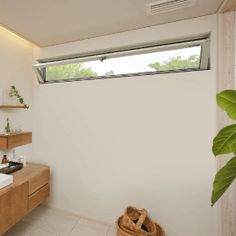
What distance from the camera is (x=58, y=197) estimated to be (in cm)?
219

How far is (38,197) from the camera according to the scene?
1.84 meters

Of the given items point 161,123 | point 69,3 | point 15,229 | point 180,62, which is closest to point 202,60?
point 180,62

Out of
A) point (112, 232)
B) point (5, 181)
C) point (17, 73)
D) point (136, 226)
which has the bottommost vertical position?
point (112, 232)

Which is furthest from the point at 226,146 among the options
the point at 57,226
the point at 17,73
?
the point at 17,73

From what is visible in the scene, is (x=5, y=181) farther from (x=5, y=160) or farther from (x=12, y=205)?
(x=5, y=160)

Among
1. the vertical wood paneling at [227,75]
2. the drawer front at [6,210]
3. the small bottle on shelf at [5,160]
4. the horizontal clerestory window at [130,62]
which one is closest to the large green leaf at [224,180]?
the vertical wood paneling at [227,75]

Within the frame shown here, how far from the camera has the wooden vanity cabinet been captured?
1.41m

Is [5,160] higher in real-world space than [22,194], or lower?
higher

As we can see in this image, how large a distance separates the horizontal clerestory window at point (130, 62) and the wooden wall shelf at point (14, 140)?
2.62 ft

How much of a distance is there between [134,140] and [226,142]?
3.62ft

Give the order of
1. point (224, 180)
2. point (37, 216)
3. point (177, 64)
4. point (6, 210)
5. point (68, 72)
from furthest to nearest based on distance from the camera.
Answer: point (68, 72), point (37, 216), point (177, 64), point (6, 210), point (224, 180)

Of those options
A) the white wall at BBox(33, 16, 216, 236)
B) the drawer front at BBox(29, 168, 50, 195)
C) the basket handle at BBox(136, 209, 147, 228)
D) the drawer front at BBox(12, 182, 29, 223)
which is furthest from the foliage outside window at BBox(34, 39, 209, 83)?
the basket handle at BBox(136, 209, 147, 228)

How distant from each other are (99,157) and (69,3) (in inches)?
62.7

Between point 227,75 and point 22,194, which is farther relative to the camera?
point 22,194
